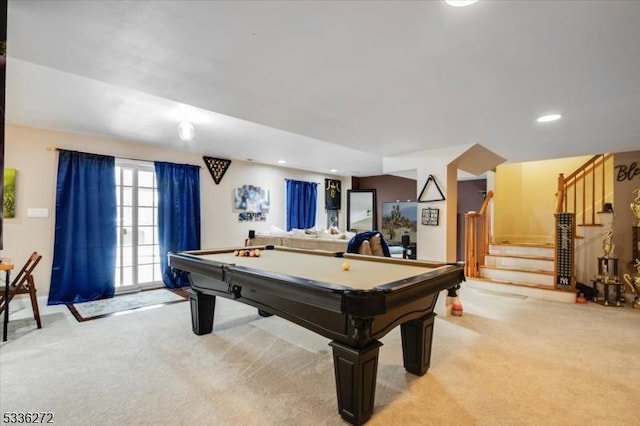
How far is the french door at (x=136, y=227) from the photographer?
15.8 ft

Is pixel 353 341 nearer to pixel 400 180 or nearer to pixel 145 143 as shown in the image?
pixel 145 143

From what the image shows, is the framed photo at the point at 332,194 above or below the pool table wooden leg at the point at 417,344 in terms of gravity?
above

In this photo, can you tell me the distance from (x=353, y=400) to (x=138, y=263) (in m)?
4.48

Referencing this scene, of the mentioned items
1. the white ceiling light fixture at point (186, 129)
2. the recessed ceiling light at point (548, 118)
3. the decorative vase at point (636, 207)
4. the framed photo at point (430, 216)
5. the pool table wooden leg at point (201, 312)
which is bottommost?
the pool table wooden leg at point (201, 312)

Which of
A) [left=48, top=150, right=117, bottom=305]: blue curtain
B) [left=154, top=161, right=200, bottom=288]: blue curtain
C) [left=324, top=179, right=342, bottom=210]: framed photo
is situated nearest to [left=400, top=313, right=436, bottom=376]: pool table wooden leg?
[left=154, top=161, right=200, bottom=288]: blue curtain

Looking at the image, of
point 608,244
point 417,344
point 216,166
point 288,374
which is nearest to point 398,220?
point 608,244

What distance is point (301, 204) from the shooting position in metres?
7.55

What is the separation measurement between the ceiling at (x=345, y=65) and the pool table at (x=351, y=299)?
129 centimetres

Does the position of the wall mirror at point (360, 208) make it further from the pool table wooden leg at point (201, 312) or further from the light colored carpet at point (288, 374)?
the pool table wooden leg at point (201, 312)

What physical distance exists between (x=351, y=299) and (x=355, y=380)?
52cm

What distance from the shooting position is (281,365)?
2.42 meters

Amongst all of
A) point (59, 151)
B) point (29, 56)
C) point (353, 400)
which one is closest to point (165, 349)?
point (353, 400)

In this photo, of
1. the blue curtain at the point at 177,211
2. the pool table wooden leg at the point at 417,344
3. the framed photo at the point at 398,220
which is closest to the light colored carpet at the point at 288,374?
the pool table wooden leg at the point at 417,344

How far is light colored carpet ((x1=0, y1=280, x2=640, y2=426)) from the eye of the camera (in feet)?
6.06
